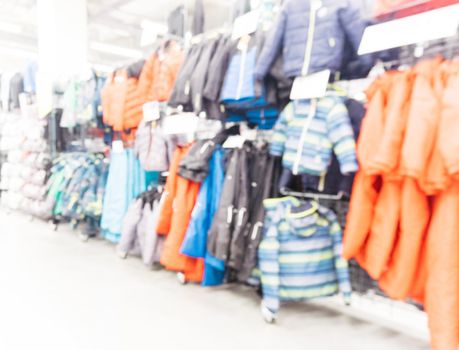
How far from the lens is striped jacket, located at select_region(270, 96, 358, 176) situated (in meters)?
1.91

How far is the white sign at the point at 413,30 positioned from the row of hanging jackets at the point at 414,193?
0.16 m

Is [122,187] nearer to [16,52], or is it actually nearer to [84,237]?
[84,237]

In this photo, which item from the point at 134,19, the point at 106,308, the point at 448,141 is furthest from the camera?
the point at 134,19

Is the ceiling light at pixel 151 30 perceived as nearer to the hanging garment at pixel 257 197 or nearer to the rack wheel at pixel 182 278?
the hanging garment at pixel 257 197

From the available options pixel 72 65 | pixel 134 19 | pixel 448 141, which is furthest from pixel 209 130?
pixel 134 19

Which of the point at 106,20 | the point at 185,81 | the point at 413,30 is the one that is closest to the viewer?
the point at 413,30

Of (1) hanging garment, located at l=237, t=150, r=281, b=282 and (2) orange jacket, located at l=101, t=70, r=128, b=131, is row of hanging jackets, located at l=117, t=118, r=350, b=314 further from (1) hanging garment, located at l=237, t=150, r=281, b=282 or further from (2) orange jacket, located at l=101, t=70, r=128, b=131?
(2) orange jacket, located at l=101, t=70, r=128, b=131

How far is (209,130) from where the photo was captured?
3188 mm

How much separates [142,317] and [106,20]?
314 inches

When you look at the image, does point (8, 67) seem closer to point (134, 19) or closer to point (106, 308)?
point (134, 19)

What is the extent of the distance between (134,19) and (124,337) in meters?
7.99

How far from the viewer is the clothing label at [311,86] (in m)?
1.98

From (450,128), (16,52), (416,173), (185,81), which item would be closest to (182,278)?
(185,81)

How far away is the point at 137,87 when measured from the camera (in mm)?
3439
